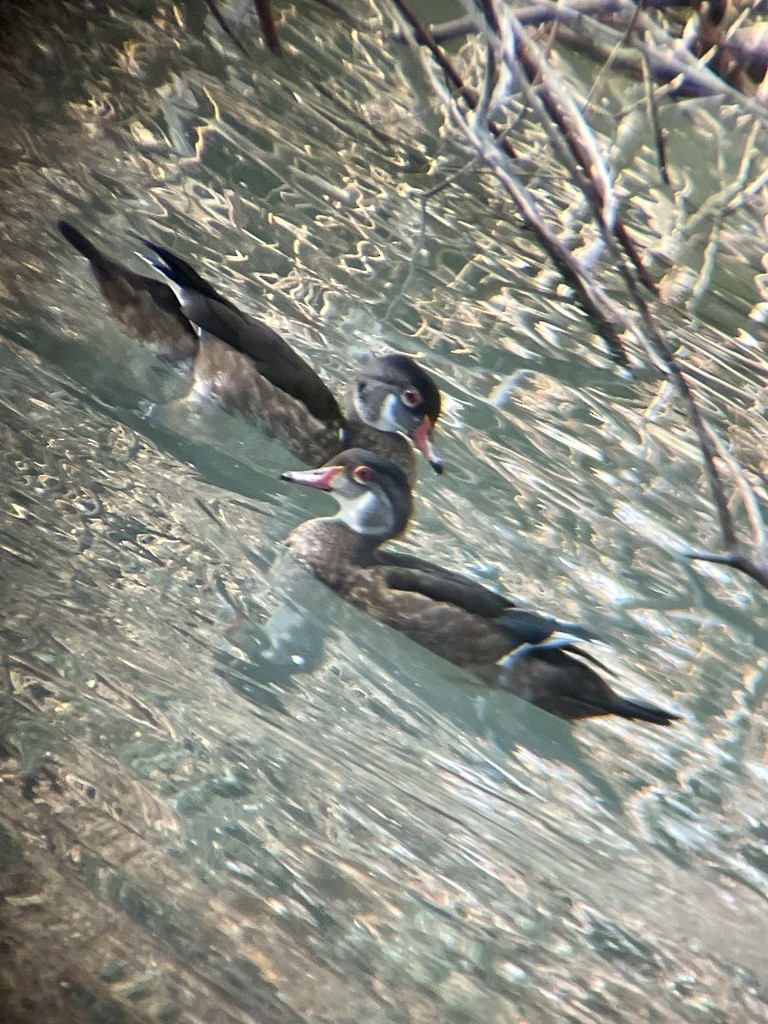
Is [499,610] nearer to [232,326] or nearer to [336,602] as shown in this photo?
[336,602]

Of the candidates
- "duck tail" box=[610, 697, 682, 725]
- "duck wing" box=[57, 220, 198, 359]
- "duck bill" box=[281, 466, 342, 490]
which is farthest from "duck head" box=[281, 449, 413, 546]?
"duck tail" box=[610, 697, 682, 725]

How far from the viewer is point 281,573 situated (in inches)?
44.2

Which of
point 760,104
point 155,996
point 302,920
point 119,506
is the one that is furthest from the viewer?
point 119,506

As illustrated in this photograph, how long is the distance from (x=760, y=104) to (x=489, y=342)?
1.22ft

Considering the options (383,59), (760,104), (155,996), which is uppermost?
(760,104)

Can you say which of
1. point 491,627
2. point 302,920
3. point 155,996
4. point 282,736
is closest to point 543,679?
point 491,627

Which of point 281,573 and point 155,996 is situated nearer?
point 155,996

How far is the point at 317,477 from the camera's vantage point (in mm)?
1150

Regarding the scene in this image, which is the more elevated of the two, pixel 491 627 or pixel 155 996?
pixel 491 627

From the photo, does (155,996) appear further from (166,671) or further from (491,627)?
(491,627)

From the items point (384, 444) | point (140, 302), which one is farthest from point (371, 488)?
point (140, 302)

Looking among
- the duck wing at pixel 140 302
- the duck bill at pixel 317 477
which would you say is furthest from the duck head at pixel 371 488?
the duck wing at pixel 140 302

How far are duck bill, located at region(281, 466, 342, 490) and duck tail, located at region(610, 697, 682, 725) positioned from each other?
0.40 metres

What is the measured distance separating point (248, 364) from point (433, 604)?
33cm
